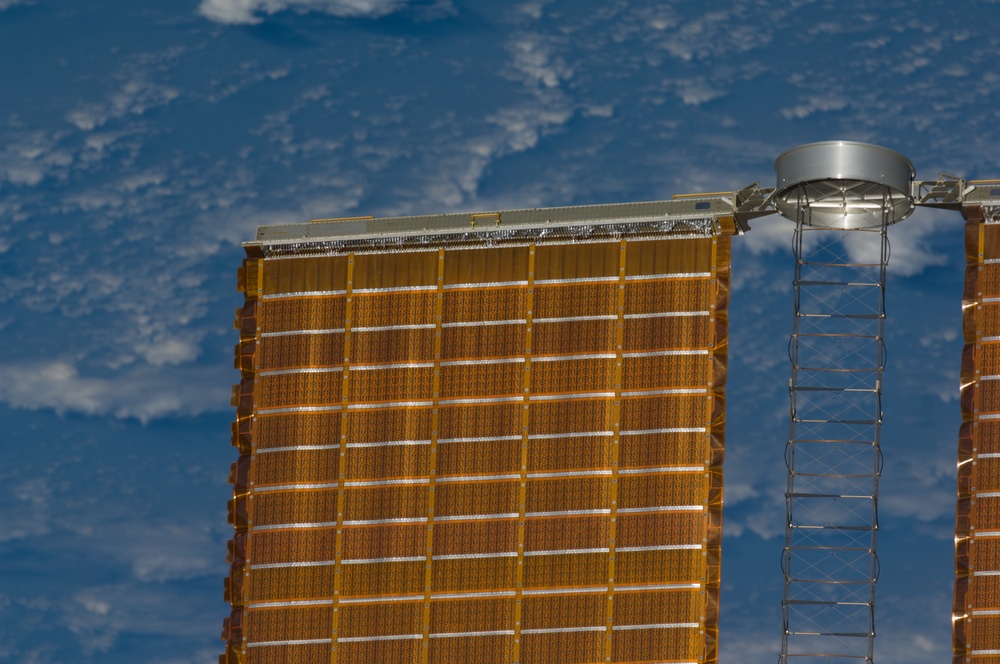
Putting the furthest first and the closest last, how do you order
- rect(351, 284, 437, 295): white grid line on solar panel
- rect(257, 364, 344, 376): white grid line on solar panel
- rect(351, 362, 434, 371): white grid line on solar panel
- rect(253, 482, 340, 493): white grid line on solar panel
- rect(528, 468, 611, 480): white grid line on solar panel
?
1. rect(257, 364, 344, 376): white grid line on solar panel
2. rect(351, 284, 437, 295): white grid line on solar panel
3. rect(253, 482, 340, 493): white grid line on solar panel
4. rect(351, 362, 434, 371): white grid line on solar panel
5. rect(528, 468, 611, 480): white grid line on solar panel

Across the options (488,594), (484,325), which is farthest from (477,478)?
(484,325)

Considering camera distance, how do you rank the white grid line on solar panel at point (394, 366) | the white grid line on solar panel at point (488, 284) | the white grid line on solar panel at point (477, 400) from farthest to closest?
the white grid line on solar panel at point (394, 366) → the white grid line on solar panel at point (488, 284) → the white grid line on solar panel at point (477, 400)

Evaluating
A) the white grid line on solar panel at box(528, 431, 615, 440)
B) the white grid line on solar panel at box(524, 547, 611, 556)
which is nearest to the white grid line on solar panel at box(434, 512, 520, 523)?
the white grid line on solar panel at box(524, 547, 611, 556)

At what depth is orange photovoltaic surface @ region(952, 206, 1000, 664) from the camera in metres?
53.9

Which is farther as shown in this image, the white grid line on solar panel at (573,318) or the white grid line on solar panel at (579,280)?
the white grid line on solar panel at (579,280)

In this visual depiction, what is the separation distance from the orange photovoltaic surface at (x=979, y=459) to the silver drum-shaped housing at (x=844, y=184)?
7.15ft

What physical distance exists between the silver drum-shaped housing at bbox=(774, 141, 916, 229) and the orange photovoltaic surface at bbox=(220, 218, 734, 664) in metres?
2.13

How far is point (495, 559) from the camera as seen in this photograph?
2224 inches

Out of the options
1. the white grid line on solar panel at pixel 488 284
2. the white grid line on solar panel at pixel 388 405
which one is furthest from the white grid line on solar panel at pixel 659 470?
the white grid line on solar panel at pixel 488 284

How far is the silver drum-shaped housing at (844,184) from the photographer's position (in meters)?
55.4

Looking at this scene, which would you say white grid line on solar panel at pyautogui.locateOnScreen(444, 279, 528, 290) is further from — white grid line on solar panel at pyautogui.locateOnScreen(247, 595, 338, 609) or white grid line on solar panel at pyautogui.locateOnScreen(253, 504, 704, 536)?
white grid line on solar panel at pyautogui.locateOnScreen(247, 595, 338, 609)

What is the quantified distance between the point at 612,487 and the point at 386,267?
357 inches

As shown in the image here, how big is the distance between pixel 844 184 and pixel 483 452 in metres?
12.1

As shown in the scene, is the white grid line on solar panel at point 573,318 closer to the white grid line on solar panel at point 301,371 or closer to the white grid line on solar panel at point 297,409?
the white grid line on solar panel at point 301,371
